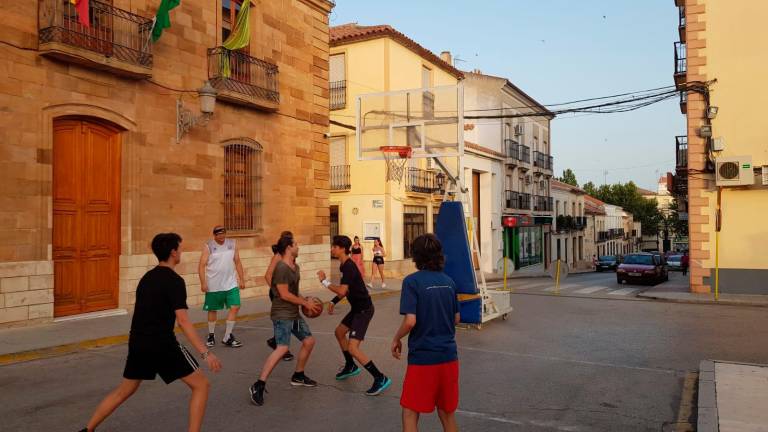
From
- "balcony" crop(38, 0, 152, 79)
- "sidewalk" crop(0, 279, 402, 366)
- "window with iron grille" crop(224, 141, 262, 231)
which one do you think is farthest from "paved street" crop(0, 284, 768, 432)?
"balcony" crop(38, 0, 152, 79)

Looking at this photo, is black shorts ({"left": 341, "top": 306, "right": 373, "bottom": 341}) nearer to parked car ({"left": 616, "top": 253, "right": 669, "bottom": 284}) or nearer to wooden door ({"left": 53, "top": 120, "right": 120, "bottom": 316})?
wooden door ({"left": 53, "top": 120, "right": 120, "bottom": 316})

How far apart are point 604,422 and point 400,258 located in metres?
19.7

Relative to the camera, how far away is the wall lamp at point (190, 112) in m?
12.7

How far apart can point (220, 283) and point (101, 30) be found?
571cm

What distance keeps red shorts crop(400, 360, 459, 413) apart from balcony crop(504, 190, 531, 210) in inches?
1269

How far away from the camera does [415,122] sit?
1319 centimetres

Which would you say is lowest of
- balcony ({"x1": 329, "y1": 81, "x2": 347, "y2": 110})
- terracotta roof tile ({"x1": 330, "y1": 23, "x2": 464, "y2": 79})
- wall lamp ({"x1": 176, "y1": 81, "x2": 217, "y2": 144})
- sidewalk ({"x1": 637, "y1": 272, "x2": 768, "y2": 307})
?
sidewalk ({"x1": 637, "y1": 272, "x2": 768, "y2": 307})

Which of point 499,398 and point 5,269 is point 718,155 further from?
point 5,269

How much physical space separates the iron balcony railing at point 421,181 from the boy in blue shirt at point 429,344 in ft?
69.5

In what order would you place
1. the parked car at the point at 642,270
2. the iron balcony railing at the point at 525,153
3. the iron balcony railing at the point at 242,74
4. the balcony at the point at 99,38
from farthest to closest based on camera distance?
the iron balcony railing at the point at 525,153 < the parked car at the point at 642,270 < the iron balcony railing at the point at 242,74 < the balcony at the point at 99,38

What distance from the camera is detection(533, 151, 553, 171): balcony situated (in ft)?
137

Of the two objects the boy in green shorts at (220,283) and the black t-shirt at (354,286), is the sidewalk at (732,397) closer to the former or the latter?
the black t-shirt at (354,286)

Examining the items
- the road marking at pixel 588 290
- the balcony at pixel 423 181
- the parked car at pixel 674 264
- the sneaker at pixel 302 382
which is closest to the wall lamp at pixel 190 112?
the sneaker at pixel 302 382

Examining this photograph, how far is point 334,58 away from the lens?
2570 centimetres
